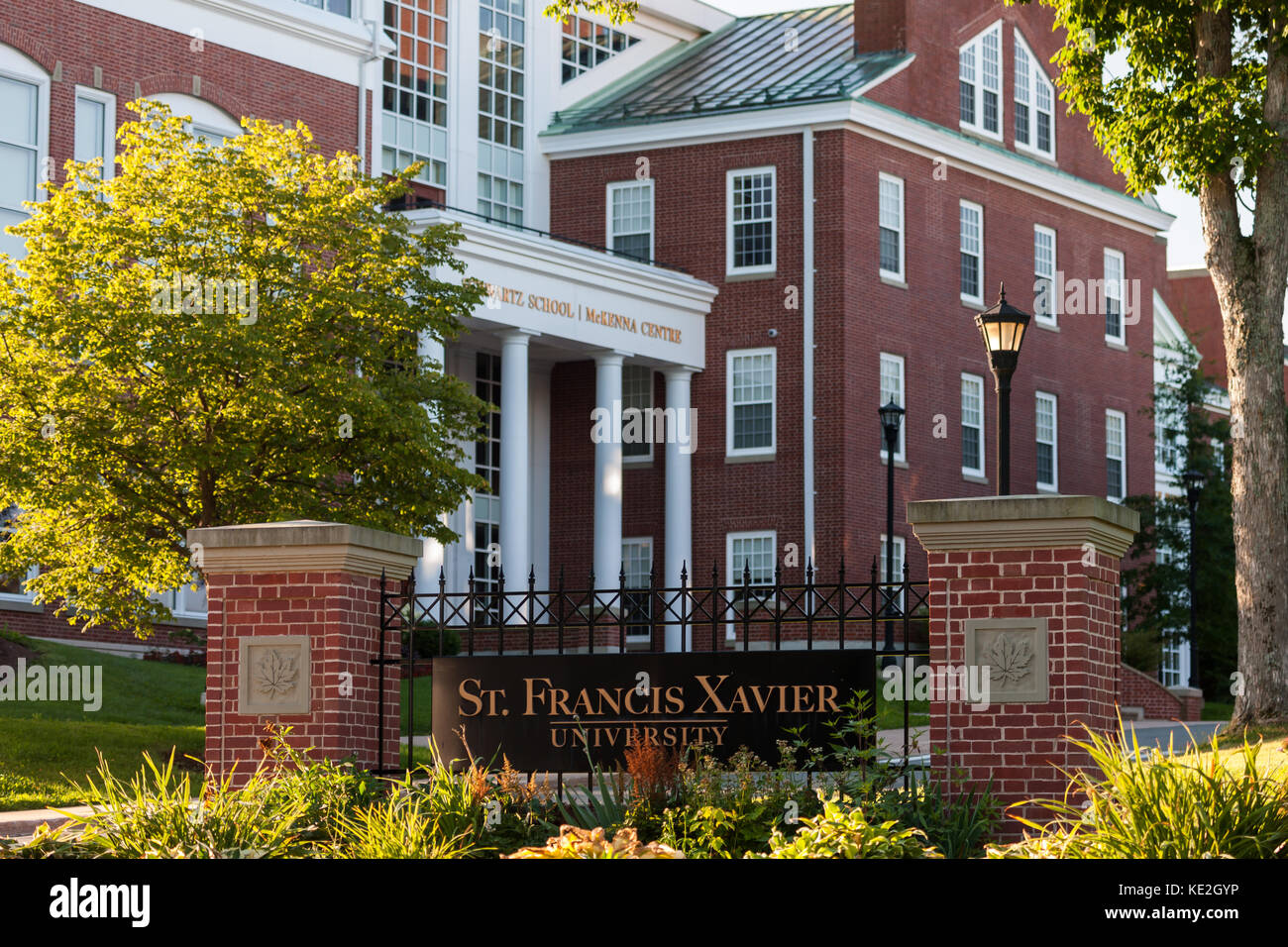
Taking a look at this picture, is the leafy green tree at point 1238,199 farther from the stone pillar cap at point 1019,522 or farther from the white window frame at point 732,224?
the white window frame at point 732,224

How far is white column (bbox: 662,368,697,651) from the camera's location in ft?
133

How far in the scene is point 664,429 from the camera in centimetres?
4147

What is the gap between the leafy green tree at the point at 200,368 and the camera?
21406mm

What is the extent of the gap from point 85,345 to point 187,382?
1.36 m

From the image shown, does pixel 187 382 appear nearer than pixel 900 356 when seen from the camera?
Yes

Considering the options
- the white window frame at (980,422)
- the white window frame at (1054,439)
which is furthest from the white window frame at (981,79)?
the white window frame at (1054,439)

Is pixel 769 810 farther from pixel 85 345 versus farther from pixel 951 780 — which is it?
pixel 85 345

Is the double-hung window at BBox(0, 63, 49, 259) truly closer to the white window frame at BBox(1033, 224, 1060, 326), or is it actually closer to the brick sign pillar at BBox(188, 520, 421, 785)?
the brick sign pillar at BBox(188, 520, 421, 785)

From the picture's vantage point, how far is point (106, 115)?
1268 inches

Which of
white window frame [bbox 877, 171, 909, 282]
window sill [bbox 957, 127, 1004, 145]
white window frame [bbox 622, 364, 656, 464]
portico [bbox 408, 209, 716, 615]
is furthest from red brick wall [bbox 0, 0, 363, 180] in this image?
window sill [bbox 957, 127, 1004, 145]

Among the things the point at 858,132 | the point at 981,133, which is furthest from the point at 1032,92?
the point at 858,132

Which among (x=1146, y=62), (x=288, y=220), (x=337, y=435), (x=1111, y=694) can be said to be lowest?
(x=1111, y=694)
